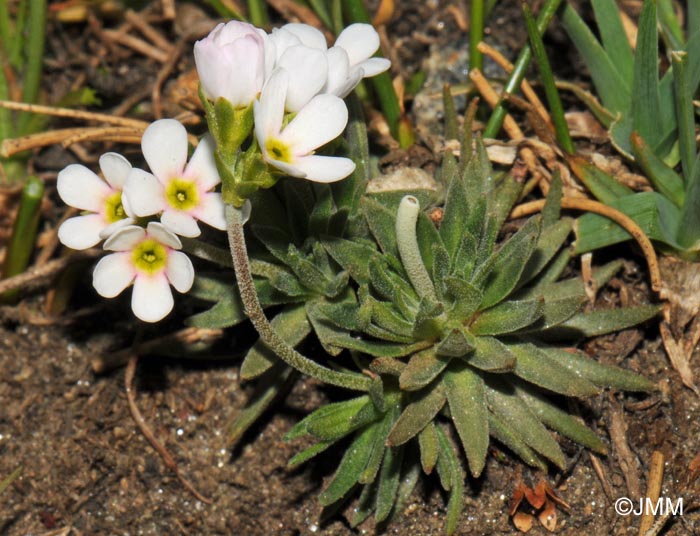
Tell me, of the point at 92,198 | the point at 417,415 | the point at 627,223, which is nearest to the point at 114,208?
the point at 92,198

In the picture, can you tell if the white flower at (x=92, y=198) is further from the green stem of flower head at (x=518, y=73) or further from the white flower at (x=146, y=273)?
the green stem of flower head at (x=518, y=73)

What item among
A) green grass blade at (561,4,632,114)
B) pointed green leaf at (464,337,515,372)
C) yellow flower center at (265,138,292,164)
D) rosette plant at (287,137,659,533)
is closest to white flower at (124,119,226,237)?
yellow flower center at (265,138,292,164)

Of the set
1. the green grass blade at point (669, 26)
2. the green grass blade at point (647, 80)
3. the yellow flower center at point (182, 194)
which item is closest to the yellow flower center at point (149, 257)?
the yellow flower center at point (182, 194)

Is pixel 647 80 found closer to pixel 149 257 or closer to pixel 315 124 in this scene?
pixel 315 124

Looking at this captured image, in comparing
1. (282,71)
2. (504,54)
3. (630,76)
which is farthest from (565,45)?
(282,71)

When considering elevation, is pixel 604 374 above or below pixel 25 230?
above
